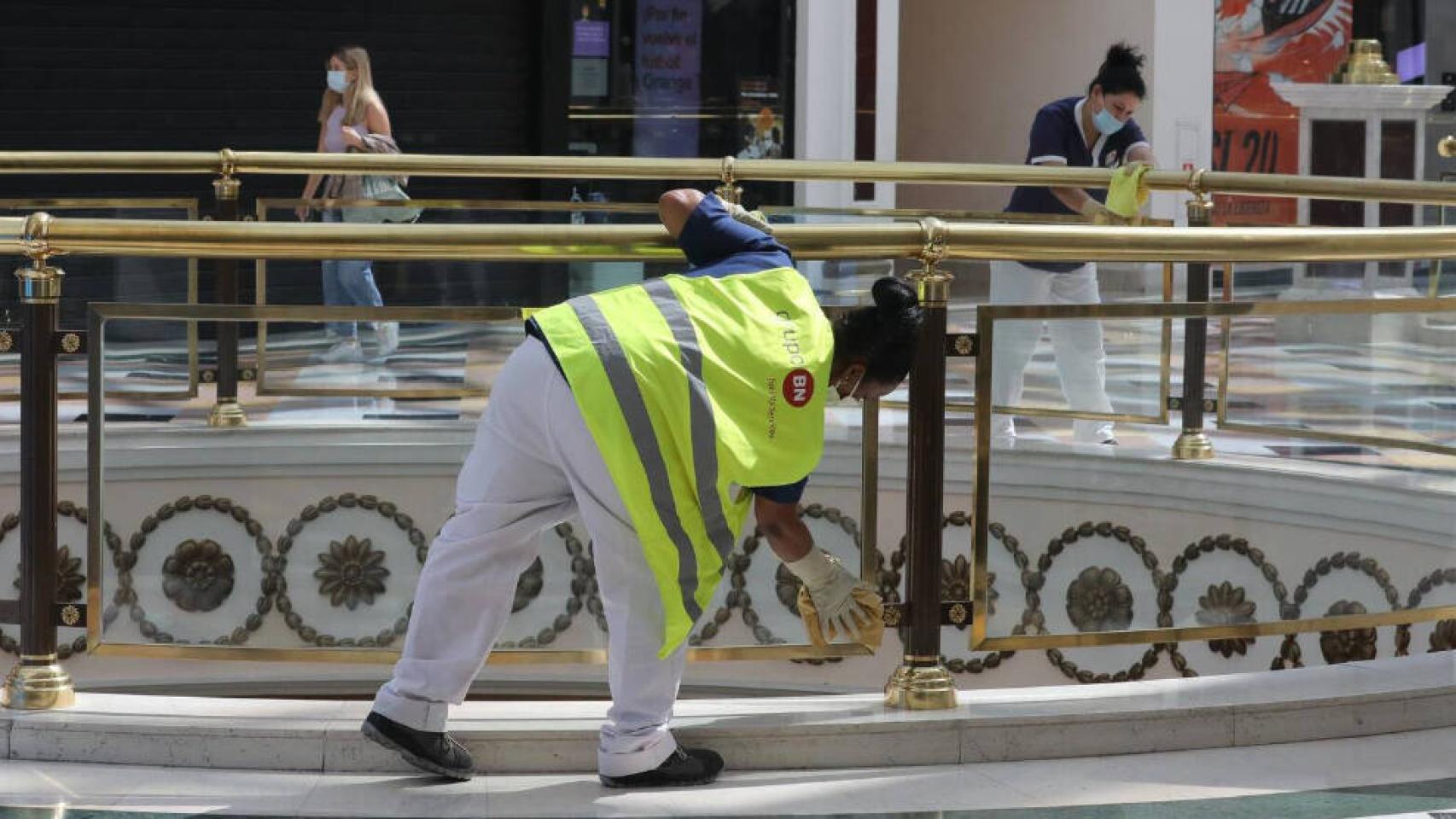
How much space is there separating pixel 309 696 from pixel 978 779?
3520 millimetres

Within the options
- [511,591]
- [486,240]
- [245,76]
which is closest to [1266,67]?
[245,76]

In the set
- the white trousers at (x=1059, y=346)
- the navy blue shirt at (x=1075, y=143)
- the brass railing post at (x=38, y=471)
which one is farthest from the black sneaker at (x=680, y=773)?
the navy blue shirt at (x=1075, y=143)

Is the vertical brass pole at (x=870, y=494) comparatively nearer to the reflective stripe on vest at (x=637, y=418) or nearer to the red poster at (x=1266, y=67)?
the reflective stripe on vest at (x=637, y=418)

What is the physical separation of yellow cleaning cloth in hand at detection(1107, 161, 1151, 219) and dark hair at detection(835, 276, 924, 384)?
4.41 metres

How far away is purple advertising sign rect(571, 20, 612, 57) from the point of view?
17.4 m

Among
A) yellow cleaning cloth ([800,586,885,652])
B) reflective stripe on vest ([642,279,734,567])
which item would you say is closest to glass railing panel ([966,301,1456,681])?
yellow cleaning cloth ([800,586,885,652])

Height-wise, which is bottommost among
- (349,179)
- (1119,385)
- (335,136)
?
(1119,385)

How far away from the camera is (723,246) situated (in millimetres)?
4508

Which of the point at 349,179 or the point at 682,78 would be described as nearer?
the point at 349,179

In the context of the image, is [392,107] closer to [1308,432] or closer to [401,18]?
[401,18]

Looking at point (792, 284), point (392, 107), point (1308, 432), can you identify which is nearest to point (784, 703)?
point (792, 284)

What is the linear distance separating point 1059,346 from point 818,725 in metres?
1.58

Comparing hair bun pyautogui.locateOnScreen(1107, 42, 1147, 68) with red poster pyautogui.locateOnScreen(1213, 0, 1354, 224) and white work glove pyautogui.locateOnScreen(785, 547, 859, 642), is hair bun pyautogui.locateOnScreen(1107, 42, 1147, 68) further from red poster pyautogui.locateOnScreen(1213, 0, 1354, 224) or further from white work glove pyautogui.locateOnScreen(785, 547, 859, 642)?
red poster pyautogui.locateOnScreen(1213, 0, 1354, 224)

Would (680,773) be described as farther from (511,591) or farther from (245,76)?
(245,76)
